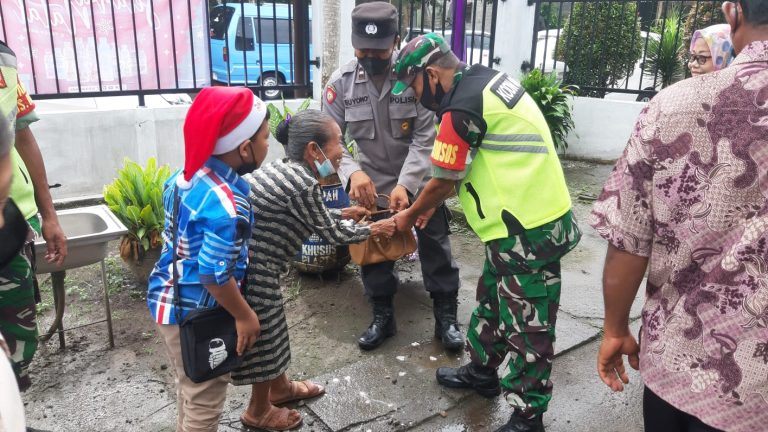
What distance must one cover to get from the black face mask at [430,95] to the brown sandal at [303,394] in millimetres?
1455

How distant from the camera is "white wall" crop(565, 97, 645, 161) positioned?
7.70 m

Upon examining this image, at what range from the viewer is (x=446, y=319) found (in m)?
3.49

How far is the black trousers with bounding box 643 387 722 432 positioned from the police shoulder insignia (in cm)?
241

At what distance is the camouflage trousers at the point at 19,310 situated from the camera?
231cm

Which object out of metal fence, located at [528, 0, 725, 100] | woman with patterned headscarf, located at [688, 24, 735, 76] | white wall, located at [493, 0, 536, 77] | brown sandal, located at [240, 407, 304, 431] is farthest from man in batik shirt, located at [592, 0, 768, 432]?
white wall, located at [493, 0, 536, 77]

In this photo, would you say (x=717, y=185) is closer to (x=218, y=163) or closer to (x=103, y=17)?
(x=218, y=163)

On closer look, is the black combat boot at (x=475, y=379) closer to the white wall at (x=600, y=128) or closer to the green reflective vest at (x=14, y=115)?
the green reflective vest at (x=14, y=115)

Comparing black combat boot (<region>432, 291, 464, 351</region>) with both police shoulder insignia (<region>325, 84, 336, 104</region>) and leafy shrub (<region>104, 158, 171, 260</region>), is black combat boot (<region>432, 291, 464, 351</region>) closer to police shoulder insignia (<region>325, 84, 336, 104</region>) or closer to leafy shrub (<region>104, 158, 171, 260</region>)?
police shoulder insignia (<region>325, 84, 336, 104</region>)

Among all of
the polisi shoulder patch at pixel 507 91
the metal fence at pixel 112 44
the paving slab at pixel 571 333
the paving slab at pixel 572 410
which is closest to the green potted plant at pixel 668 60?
the metal fence at pixel 112 44

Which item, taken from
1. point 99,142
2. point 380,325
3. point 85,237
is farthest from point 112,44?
point 380,325

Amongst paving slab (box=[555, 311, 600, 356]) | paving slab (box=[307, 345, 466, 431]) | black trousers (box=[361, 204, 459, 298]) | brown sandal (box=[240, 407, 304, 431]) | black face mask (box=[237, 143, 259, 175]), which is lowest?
paving slab (box=[307, 345, 466, 431])

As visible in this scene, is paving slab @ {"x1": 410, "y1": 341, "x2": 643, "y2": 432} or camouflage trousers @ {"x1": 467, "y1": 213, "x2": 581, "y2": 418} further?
paving slab @ {"x1": 410, "y1": 341, "x2": 643, "y2": 432}

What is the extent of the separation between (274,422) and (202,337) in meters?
0.79

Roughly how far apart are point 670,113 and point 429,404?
1.98 m
